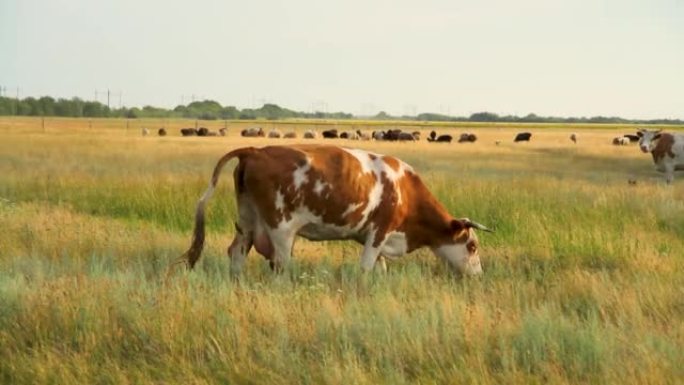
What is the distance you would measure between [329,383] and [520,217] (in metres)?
Result: 8.95

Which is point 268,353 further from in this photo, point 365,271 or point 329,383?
point 365,271

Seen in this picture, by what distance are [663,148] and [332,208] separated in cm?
2296

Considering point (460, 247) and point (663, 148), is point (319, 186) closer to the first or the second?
point (460, 247)

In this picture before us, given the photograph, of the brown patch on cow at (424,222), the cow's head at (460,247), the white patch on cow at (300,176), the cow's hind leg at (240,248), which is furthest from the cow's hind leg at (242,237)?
the cow's head at (460,247)

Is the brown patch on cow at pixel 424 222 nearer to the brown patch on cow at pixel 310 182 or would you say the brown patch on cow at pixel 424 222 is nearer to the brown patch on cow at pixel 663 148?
the brown patch on cow at pixel 310 182

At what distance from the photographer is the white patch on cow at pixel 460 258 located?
916 centimetres

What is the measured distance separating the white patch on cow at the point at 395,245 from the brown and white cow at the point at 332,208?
0.01 metres

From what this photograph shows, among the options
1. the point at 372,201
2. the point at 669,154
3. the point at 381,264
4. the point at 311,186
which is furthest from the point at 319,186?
the point at 669,154

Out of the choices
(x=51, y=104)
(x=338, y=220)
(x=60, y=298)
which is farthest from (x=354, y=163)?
(x=51, y=104)

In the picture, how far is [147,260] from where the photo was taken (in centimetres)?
929

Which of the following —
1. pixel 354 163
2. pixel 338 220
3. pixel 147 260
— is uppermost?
pixel 354 163

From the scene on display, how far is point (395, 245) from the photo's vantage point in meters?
9.20

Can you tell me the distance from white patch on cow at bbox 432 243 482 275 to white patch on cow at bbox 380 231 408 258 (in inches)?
17.8

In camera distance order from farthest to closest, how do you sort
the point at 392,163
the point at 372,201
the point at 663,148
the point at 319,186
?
the point at 663,148 < the point at 392,163 < the point at 372,201 < the point at 319,186
